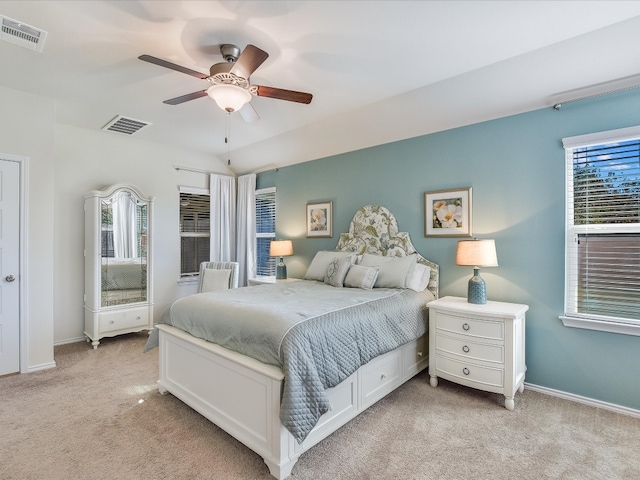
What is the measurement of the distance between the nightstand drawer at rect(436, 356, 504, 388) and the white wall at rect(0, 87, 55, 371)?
12.5ft

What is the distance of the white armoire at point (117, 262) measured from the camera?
3857 mm

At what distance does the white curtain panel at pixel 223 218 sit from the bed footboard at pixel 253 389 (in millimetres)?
2673

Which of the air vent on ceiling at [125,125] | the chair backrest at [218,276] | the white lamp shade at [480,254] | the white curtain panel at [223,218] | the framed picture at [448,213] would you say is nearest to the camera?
the white lamp shade at [480,254]

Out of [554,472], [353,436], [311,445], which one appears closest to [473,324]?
[554,472]

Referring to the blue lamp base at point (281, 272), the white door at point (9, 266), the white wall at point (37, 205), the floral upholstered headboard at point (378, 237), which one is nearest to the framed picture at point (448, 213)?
the floral upholstered headboard at point (378, 237)

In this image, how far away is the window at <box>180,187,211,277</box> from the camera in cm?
504

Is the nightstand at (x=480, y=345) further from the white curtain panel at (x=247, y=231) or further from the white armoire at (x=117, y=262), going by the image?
the white armoire at (x=117, y=262)

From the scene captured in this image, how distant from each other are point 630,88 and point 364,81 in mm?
1963

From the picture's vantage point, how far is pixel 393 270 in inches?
Result: 131

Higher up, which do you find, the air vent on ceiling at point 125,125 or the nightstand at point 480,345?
the air vent on ceiling at point 125,125

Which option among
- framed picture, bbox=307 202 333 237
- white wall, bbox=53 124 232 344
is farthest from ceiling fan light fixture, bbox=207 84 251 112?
white wall, bbox=53 124 232 344

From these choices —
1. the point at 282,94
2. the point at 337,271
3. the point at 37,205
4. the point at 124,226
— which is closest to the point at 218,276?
the point at 124,226

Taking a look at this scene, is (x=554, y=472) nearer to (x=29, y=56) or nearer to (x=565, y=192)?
(x=565, y=192)

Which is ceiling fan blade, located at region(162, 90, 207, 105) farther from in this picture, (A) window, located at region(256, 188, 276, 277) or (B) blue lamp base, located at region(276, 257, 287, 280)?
(A) window, located at region(256, 188, 276, 277)
